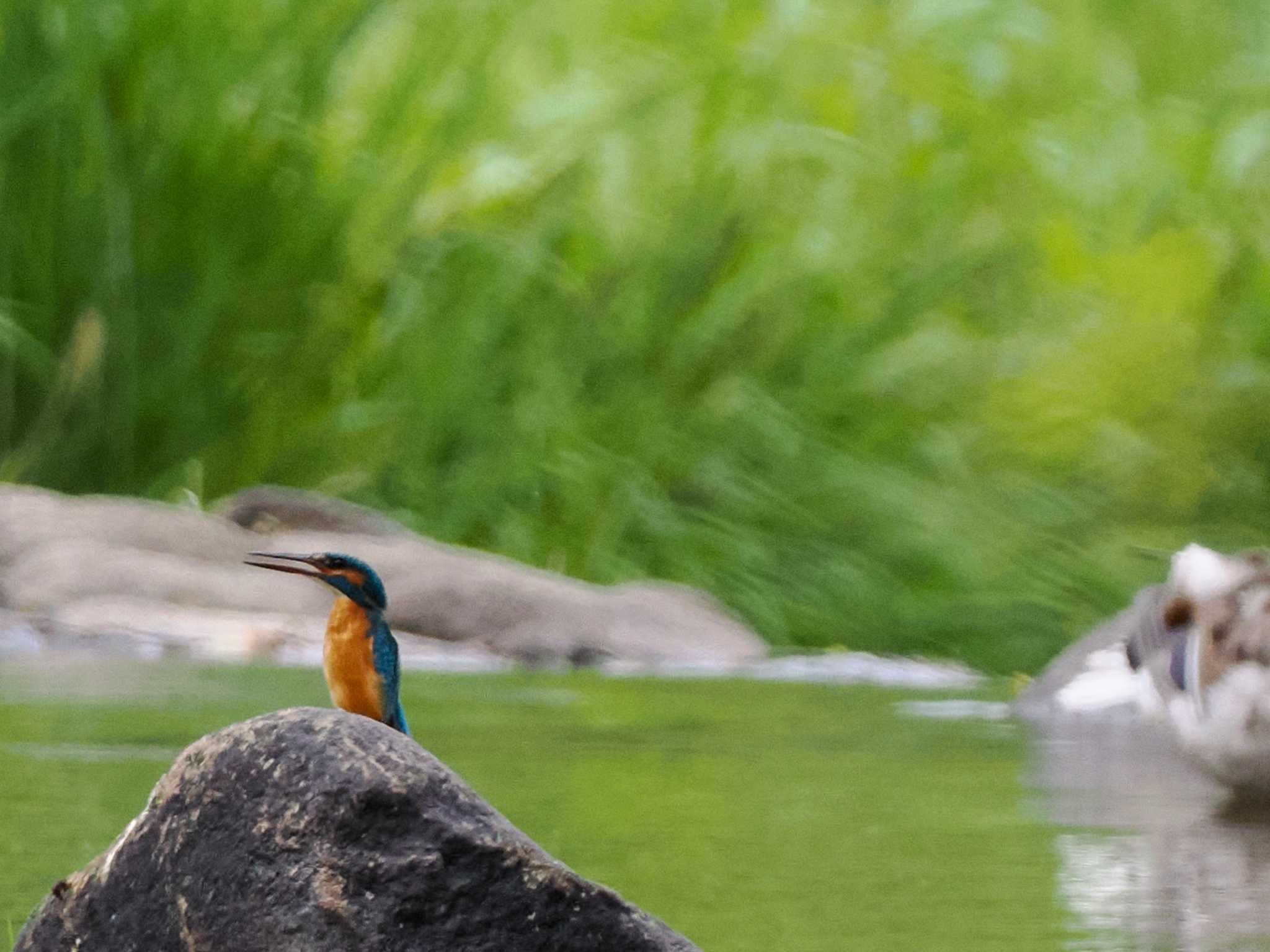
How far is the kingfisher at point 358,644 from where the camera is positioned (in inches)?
81.2

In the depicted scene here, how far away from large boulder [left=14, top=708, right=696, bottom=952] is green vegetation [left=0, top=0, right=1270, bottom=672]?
435cm

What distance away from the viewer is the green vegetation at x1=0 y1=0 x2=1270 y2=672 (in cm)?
626

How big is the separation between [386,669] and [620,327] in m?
4.74

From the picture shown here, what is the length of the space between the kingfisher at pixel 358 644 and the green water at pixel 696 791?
1.15 ft

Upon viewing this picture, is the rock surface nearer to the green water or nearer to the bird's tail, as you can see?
the green water

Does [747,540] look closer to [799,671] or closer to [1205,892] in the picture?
[799,671]

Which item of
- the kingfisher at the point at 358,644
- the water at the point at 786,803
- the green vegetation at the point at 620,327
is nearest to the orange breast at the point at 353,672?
the kingfisher at the point at 358,644

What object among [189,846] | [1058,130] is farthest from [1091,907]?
[1058,130]

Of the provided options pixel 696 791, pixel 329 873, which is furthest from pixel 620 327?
pixel 329 873

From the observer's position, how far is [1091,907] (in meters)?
2.24

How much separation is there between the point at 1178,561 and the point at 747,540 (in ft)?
9.41

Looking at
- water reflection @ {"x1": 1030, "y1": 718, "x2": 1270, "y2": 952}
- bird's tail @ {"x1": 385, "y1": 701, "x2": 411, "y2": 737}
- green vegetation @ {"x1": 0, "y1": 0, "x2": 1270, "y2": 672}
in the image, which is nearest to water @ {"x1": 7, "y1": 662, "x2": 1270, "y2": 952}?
water reflection @ {"x1": 1030, "y1": 718, "x2": 1270, "y2": 952}

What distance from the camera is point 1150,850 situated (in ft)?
8.73

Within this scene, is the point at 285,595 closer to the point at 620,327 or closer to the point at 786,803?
the point at 620,327
